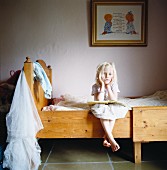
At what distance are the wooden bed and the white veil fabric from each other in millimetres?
131

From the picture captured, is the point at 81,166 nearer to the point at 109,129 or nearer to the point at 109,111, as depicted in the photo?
the point at 109,129

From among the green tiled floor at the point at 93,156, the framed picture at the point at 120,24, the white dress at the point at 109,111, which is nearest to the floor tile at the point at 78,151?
the green tiled floor at the point at 93,156

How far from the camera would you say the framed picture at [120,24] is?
257 cm

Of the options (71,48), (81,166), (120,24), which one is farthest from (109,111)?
(120,24)

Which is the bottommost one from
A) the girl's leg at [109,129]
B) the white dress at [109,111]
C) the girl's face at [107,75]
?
the girl's leg at [109,129]

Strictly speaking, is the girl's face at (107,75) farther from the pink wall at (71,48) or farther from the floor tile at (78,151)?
the pink wall at (71,48)

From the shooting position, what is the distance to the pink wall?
2590mm

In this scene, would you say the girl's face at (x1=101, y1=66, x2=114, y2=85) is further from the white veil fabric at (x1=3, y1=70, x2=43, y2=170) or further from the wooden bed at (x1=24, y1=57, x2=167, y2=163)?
the white veil fabric at (x1=3, y1=70, x2=43, y2=170)

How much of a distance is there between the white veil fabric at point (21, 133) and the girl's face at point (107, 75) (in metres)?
0.60

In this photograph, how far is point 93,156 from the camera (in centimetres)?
197

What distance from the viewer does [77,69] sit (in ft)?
8.73

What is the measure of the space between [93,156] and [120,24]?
5.16 feet

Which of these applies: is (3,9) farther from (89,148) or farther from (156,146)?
(156,146)

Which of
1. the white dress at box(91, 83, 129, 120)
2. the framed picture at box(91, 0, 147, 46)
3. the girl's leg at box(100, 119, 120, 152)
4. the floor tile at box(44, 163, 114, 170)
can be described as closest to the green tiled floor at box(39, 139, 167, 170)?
the floor tile at box(44, 163, 114, 170)
